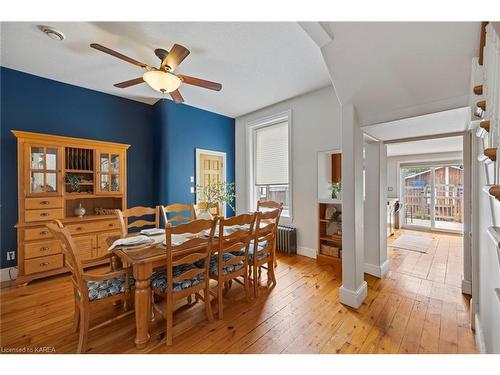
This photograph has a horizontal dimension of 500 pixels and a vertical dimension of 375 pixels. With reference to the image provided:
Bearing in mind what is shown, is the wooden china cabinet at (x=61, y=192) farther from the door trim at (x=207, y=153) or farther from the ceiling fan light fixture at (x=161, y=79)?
the ceiling fan light fixture at (x=161, y=79)

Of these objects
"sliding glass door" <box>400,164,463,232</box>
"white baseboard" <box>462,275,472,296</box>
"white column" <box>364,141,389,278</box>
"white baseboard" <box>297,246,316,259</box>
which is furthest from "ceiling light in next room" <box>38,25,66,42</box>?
"sliding glass door" <box>400,164,463,232</box>

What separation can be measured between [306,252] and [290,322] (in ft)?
6.24

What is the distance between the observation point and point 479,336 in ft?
5.24

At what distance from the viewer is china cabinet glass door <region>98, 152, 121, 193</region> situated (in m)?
3.29

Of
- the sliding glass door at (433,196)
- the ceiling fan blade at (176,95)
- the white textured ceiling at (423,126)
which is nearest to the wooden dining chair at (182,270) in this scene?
the ceiling fan blade at (176,95)

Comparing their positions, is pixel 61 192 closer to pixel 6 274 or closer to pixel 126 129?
pixel 6 274

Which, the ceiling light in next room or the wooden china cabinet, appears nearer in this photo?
the ceiling light in next room

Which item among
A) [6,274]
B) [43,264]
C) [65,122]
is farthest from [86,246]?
[65,122]

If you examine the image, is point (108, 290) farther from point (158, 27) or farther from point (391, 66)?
point (391, 66)

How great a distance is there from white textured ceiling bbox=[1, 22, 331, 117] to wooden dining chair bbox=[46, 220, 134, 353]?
79.4 inches

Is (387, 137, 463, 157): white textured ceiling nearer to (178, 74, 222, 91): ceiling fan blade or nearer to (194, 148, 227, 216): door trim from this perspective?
(178, 74, 222, 91): ceiling fan blade

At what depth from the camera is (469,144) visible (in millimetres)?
2344
